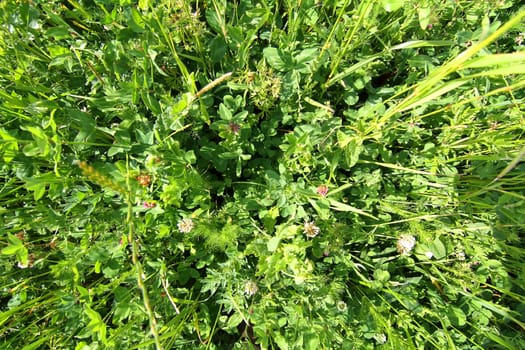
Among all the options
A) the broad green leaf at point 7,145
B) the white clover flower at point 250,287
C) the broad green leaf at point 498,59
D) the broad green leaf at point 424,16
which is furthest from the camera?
the white clover flower at point 250,287

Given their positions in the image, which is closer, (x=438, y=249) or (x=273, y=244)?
(x=273, y=244)

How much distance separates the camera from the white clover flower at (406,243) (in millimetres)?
1869

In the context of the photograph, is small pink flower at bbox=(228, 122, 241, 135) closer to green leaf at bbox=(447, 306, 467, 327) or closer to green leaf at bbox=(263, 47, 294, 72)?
green leaf at bbox=(263, 47, 294, 72)

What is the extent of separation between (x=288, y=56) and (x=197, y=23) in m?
0.48

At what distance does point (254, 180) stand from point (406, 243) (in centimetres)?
92

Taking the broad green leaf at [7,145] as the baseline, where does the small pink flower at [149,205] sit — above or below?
below

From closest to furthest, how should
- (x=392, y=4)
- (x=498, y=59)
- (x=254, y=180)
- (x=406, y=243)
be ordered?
(x=498, y=59)
(x=392, y=4)
(x=406, y=243)
(x=254, y=180)

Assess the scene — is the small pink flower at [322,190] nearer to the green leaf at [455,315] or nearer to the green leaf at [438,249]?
the green leaf at [438,249]

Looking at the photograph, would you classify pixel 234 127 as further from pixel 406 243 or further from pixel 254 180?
pixel 406 243

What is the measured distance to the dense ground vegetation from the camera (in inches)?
63.1

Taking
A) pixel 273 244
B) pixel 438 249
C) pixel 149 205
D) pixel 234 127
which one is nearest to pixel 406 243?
pixel 438 249

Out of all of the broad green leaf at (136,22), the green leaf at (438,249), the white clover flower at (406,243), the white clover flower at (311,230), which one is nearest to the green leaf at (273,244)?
the white clover flower at (311,230)

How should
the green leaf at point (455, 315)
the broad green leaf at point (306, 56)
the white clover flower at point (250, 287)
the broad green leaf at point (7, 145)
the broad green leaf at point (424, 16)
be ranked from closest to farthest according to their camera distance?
1. the broad green leaf at point (7, 145)
2. the broad green leaf at point (424, 16)
3. the broad green leaf at point (306, 56)
4. the white clover flower at point (250, 287)
5. the green leaf at point (455, 315)

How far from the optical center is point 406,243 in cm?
187
